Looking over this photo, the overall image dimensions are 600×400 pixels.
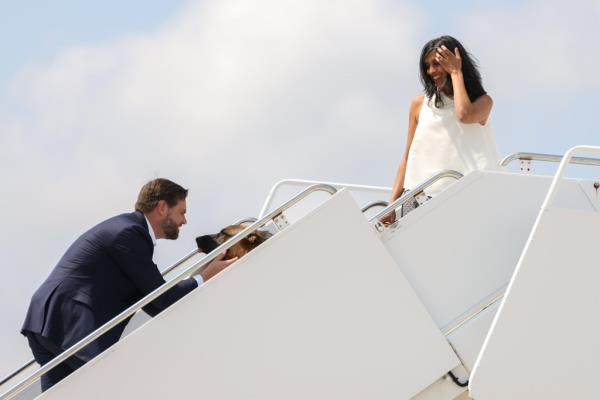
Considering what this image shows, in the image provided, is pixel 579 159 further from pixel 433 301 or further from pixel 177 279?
pixel 177 279

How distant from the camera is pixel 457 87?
623 cm

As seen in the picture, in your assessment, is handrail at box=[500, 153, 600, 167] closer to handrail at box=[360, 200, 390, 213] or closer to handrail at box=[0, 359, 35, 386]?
handrail at box=[360, 200, 390, 213]

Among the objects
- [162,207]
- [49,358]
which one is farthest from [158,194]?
[49,358]

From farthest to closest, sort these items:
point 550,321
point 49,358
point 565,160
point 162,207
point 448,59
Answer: point 448,59
point 162,207
point 49,358
point 565,160
point 550,321

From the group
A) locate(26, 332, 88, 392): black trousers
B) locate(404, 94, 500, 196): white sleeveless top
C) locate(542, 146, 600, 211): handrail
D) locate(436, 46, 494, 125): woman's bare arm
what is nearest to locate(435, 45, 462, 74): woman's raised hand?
locate(436, 46, 494, 125): woman's bare arm

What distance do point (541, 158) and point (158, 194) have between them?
85.9 inches

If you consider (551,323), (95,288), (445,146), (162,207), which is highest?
(162,207)

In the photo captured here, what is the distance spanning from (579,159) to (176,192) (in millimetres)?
2264

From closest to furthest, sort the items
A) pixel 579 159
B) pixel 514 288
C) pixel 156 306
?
pixel 514 288, pixel 156 306, pixel 579 159

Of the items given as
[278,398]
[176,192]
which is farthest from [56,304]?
[278,398]

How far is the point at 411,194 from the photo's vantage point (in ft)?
18.6

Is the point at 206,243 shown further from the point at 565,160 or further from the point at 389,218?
the point at 565,160

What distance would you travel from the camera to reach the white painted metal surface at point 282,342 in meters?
5.31

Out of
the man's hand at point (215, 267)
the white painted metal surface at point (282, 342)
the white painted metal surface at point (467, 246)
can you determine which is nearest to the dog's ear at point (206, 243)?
the man's hand at point (215, 267)
